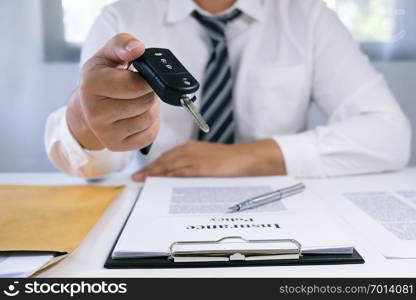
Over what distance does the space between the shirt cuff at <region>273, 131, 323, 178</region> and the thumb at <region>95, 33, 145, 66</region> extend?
1.16ft

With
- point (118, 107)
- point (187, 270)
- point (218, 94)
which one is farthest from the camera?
point (218, 94)

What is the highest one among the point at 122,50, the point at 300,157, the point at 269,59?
the point at 122,50

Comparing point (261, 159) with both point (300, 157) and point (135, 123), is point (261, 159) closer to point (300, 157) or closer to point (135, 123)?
point (300, 157)

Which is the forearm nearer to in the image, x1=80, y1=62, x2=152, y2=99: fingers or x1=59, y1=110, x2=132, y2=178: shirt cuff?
x1=59, y1=110, x2=132, y2=178: shirt cuff

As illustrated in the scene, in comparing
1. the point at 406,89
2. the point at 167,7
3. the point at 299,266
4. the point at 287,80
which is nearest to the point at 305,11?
the point at 287,80

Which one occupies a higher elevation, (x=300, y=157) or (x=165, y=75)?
(x=165, y=75)

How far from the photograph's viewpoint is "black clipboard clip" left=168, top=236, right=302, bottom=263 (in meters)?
0.37

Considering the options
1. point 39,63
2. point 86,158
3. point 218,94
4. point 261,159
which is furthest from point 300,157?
point 39,63

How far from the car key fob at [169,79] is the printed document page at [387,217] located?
182 millimetres

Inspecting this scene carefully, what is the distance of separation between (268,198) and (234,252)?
152mm

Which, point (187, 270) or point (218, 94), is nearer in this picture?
point (187, 270)

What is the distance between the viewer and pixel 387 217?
474 millimetres

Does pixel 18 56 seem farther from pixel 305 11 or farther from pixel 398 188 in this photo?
pixel 398 188

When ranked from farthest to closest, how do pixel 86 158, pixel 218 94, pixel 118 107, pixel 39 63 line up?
pixel 39 63 < pixel 218 94 < pixel 86 158 < pixel 118 107
